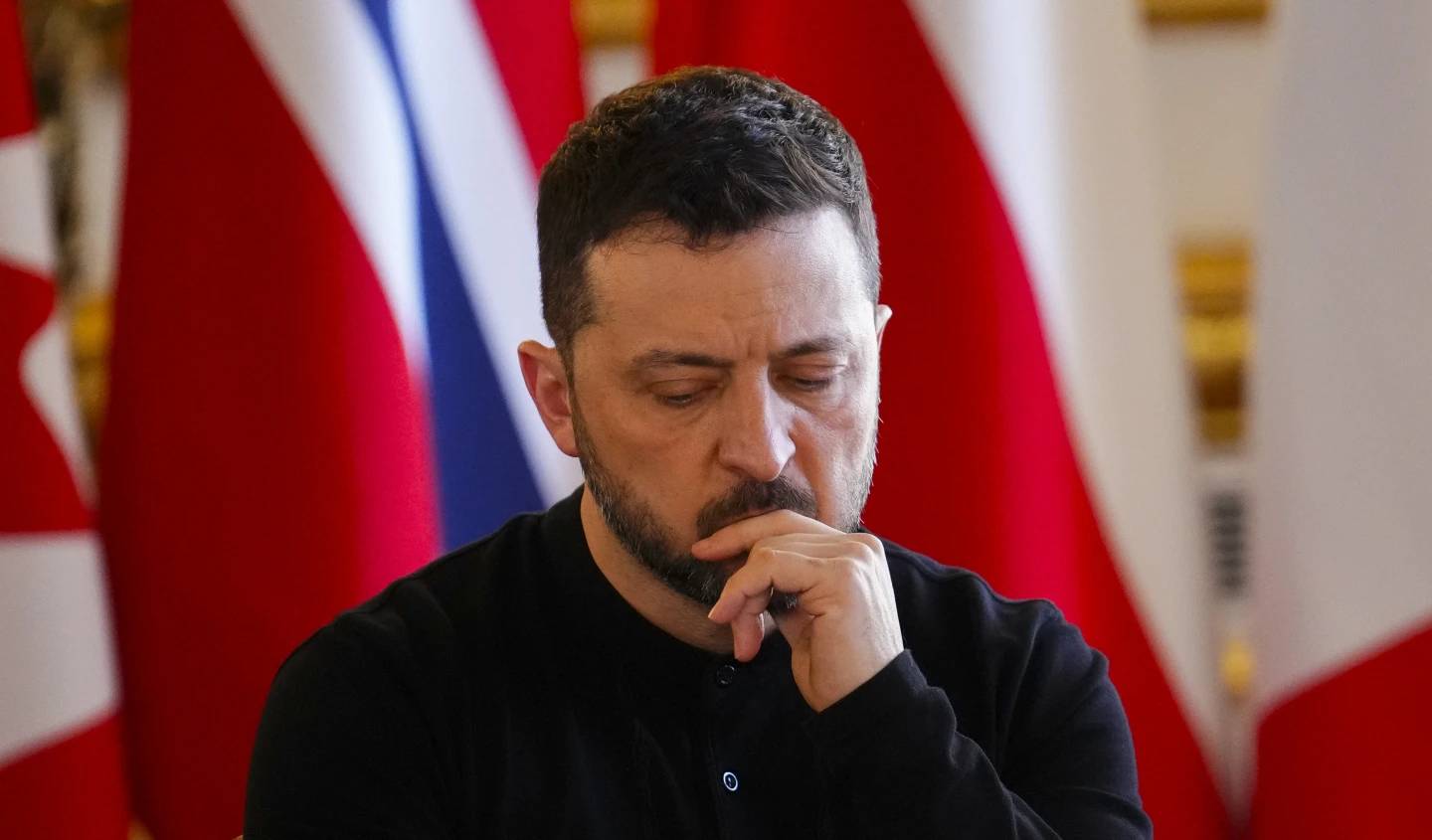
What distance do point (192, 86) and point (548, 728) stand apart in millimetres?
1009

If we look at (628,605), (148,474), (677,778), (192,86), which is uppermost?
(192,86)

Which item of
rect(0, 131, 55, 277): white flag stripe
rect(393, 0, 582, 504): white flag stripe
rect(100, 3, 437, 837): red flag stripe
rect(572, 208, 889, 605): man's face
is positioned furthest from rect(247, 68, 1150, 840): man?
rect(0, 131, 55, 277): white flag stripe

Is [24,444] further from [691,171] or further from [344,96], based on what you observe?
[691,171]

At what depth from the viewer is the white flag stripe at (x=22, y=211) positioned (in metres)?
1.77

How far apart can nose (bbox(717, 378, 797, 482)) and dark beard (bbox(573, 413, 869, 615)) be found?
1.0 inches

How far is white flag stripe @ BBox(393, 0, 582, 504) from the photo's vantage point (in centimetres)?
197

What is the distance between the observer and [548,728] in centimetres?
128

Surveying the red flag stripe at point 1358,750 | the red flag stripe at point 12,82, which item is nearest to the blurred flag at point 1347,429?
the red flag stripe at point 1358,750

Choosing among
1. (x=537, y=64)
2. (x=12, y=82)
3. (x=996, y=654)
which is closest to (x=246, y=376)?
(x=12, y=82)

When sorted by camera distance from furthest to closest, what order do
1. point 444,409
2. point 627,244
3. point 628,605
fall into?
1. point 444,409
2. point 628,605
3. point 627,244

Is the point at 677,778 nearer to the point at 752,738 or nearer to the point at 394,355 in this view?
the point at 752,738

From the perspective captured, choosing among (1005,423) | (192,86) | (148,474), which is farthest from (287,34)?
(1005,423)

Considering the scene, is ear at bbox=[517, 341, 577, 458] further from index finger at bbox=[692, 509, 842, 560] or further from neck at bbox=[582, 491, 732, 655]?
index finger at bbox=[692, 509, 842, 560]

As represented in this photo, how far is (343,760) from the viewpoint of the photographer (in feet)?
3.98
